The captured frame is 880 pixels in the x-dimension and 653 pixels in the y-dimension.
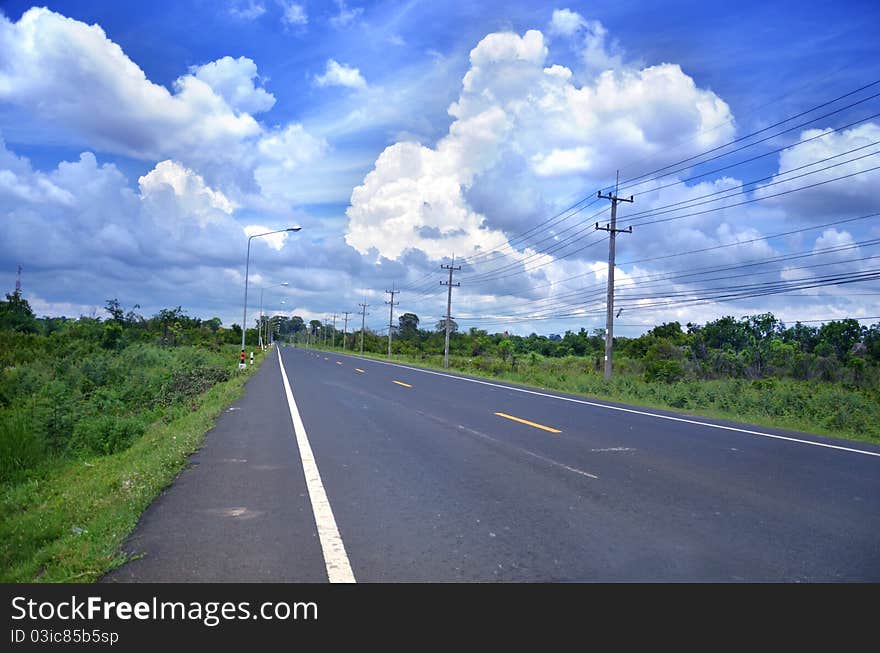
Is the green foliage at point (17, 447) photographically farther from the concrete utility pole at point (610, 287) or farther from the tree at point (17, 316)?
the tree at point (17, 316)

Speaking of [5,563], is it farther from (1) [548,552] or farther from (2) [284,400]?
(2) [284,400]

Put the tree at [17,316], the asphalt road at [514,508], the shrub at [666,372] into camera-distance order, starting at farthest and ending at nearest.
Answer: the tree at [17,316] → the shrub at [666,372] → the asphalt road at [514,508]

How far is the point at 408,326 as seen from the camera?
142 metres

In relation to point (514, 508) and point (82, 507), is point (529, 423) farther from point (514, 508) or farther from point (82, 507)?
point (82, 507)

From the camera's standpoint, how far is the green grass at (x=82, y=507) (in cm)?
477

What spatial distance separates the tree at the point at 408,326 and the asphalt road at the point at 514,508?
123332mm

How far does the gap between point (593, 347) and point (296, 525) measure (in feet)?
280

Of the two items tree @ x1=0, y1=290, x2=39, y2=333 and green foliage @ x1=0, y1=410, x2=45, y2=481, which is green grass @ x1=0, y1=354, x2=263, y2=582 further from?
tree @ x1=0, y1=290, x2=39, y2=333

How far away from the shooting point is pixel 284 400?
17875 millimetres

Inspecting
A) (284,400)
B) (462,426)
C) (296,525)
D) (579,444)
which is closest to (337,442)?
(462,426)

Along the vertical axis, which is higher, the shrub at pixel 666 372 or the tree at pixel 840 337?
the tree at pixel 840 337

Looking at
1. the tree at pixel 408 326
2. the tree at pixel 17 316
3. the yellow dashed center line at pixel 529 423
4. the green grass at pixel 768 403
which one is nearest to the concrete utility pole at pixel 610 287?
the green grass at pixel 768 403

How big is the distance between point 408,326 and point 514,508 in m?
135
